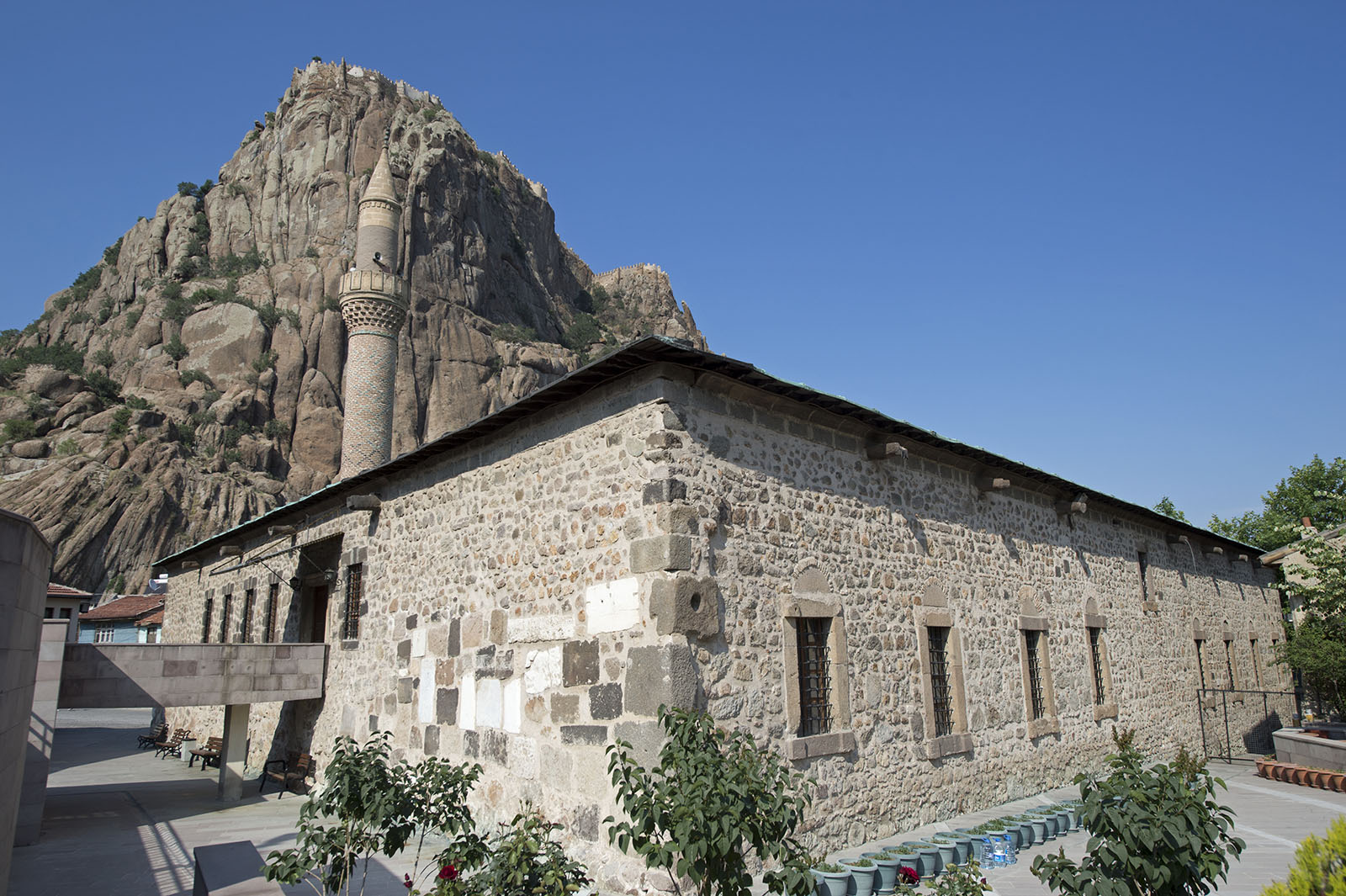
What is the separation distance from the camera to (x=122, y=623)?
33.8 m

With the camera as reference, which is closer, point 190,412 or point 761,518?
point 761,518

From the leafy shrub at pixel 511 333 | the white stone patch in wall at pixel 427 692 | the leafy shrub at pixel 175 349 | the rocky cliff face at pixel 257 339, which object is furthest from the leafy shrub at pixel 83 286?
the white stone patch in wall at pixel 427 692

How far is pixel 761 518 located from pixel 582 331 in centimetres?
6362

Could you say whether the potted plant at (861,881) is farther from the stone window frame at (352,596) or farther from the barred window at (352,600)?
the barred window at (352,600)

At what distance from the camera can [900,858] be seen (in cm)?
779

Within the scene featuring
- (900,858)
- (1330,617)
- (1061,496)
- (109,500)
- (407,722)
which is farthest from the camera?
(109,500)

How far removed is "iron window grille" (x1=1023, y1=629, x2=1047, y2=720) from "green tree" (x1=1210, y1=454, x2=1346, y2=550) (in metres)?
26.9

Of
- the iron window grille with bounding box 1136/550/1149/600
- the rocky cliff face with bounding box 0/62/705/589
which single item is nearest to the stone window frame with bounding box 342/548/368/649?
the iron window grille with bounding box 1136/550/1149/600

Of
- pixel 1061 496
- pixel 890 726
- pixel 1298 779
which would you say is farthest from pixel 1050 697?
pixel 1298 779

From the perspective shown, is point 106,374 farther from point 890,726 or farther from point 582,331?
point 890,726

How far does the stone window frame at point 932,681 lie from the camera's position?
10172mm

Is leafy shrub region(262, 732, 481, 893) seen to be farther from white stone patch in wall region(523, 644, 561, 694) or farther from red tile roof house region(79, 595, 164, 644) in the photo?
red tile roof house region(79, 595, 164, 644)

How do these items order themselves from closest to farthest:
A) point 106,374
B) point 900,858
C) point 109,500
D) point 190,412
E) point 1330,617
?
point 900,858, point 1330,617, point 109,500, point 190,412, point 106,374

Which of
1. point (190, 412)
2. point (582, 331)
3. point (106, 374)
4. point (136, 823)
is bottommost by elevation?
point (136, 823)
